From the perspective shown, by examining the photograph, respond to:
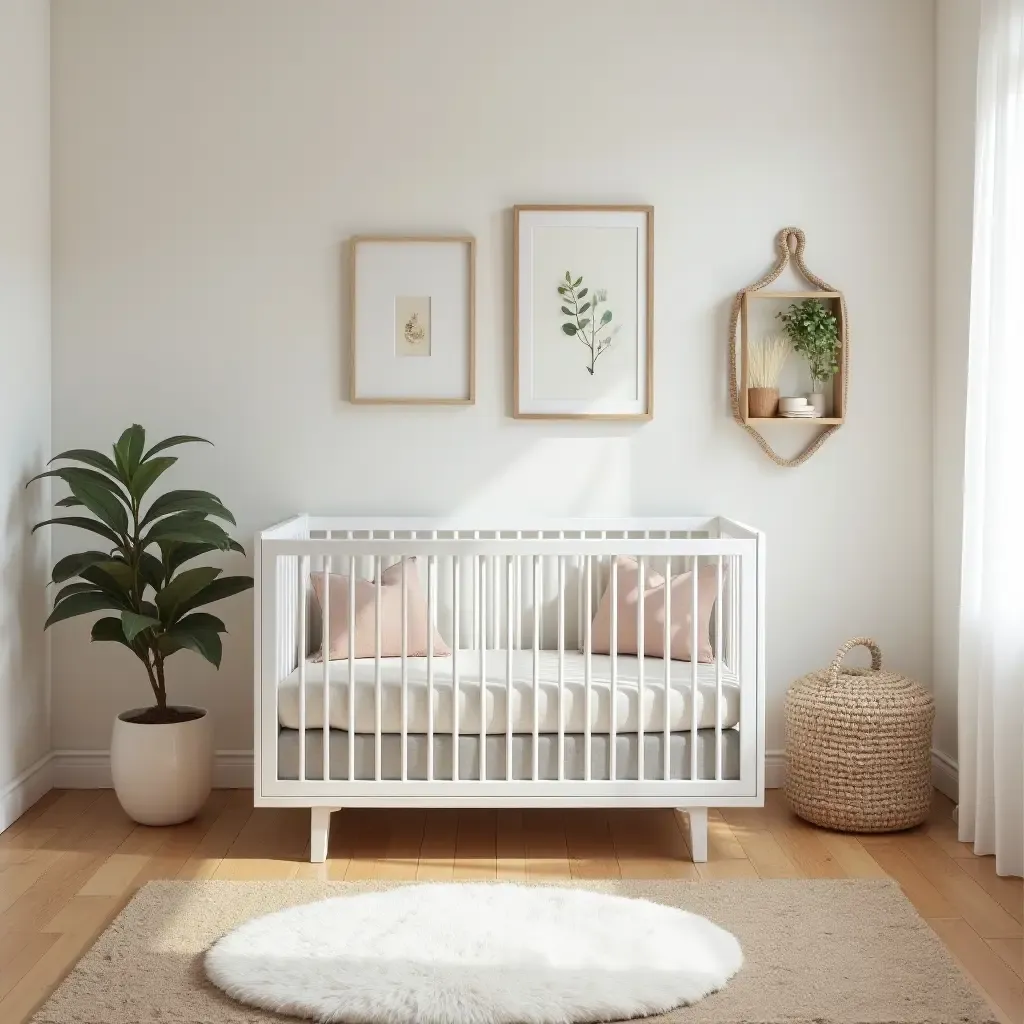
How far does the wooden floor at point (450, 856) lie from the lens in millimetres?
2479

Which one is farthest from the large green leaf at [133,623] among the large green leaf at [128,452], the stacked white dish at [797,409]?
the stacked white dish at [797,409]

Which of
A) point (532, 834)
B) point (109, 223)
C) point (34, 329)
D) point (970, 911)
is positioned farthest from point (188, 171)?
point (970, 911)

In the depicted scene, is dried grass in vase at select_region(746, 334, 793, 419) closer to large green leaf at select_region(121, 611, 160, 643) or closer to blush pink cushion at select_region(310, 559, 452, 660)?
blush pink cushion at select_region(310, 559, 452, 660)

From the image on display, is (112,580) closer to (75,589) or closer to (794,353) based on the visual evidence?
(75,589)

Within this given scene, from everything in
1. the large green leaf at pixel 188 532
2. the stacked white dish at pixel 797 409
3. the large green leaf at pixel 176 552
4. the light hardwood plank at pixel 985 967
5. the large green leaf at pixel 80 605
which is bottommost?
the light hardwood plank at pixel 985 967

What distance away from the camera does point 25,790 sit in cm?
330

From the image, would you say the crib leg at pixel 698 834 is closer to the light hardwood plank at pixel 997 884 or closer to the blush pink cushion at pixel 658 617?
the blush pink cushion at pixel 658 617

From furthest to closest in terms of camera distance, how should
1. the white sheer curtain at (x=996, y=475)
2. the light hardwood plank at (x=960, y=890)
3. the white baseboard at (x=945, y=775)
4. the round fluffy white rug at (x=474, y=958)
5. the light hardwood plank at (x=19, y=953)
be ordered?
the white baseboard at (x=945, y=775) → the white sheer curtain at (x=996, y=475) → the light hardwood plank at (x=960, y=890) → the light hardwood plank at (x=19, y=953) → the round fluffy white rug at (x=474, y=958)

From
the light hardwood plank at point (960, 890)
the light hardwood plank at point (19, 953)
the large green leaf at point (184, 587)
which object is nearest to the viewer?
the light hardwood plank at point (19, 953)

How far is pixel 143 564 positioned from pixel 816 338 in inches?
80.6

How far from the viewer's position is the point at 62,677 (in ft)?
11.7

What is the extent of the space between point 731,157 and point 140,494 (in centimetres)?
200

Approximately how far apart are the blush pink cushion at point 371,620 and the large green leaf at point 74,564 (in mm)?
576

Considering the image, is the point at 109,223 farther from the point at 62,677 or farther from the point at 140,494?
the point at 62,677
